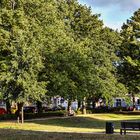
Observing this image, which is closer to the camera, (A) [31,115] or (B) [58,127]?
(B) [58,127]

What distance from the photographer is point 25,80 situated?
45094 millimetres

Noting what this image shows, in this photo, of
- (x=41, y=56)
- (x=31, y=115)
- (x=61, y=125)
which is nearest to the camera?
(x=61, y=125)

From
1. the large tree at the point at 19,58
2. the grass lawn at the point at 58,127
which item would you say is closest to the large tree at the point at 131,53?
the grass lawn at the point at 58,127

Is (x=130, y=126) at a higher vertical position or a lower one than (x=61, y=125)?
higher

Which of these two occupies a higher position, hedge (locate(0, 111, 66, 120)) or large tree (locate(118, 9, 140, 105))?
large tree (locate(118, 9, 140, 105))

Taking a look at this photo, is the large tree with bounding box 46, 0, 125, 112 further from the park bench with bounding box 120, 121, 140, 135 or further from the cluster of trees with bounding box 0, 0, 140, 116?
the park bench with bounding box 120, 121, 140, 135

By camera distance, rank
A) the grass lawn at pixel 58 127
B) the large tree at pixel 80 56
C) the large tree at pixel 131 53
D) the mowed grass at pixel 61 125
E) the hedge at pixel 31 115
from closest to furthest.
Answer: the grass lawn at pixel 58 127, the mowed grass at pixel 61 125, the large tree at pixel 80 56, the hedge at pixel 31 115, the large tree at pixel 131 53

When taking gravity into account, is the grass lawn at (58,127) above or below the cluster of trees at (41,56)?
below

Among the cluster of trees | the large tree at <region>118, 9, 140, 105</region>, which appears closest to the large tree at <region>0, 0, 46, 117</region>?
the cluster of trees

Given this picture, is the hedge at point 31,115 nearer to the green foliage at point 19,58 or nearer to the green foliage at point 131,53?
the green foliage at point 19,58

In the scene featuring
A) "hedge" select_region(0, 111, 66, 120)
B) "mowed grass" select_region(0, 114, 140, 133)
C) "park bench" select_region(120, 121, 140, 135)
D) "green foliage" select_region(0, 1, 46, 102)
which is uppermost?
"green foliage" select_region(0, 1, 46, 102)

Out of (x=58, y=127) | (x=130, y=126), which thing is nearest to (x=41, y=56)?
(x=58, y=127)

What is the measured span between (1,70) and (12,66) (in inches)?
79.8

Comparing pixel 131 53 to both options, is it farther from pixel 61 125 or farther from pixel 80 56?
pixel 61 125
